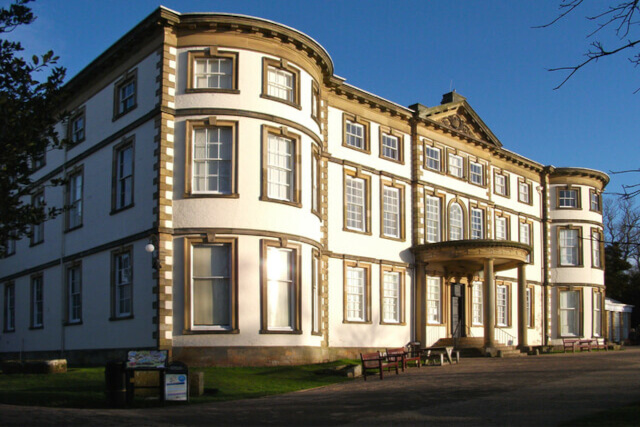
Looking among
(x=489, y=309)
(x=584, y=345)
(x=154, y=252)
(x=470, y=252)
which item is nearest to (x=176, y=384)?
(x=154, y=252)

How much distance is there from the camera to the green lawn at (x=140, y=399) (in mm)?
17078

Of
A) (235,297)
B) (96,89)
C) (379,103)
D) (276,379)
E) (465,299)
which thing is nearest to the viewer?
(276,379)

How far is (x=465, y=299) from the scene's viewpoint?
36938 millimetres

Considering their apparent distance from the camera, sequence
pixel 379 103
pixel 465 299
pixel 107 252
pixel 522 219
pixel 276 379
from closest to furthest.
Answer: pixel 276 379 < pixel 107 252 < pixel 379 103 < pixel 465 299 < pixel 522 219

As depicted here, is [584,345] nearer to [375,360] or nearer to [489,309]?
[489,309]

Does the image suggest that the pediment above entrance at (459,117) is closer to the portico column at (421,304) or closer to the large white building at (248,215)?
the large white building at (248,215)

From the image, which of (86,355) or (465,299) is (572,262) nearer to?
(465,299)

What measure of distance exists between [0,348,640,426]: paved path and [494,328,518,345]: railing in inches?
668

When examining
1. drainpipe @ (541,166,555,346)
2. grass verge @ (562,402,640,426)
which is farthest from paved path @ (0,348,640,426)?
drainpipe @ (541,166,555,346)

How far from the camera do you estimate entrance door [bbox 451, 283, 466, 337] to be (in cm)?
3628

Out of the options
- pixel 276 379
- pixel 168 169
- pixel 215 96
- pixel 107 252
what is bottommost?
pixel 276 379

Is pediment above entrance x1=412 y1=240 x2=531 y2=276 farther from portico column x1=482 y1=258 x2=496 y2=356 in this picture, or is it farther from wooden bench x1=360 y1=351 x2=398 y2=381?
wooden bench x1=360 y1=351 x2=398 y2=381

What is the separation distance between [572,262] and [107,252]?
2911 cm

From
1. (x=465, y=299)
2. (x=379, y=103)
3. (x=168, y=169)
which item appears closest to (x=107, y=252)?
(x=168, y=169)
